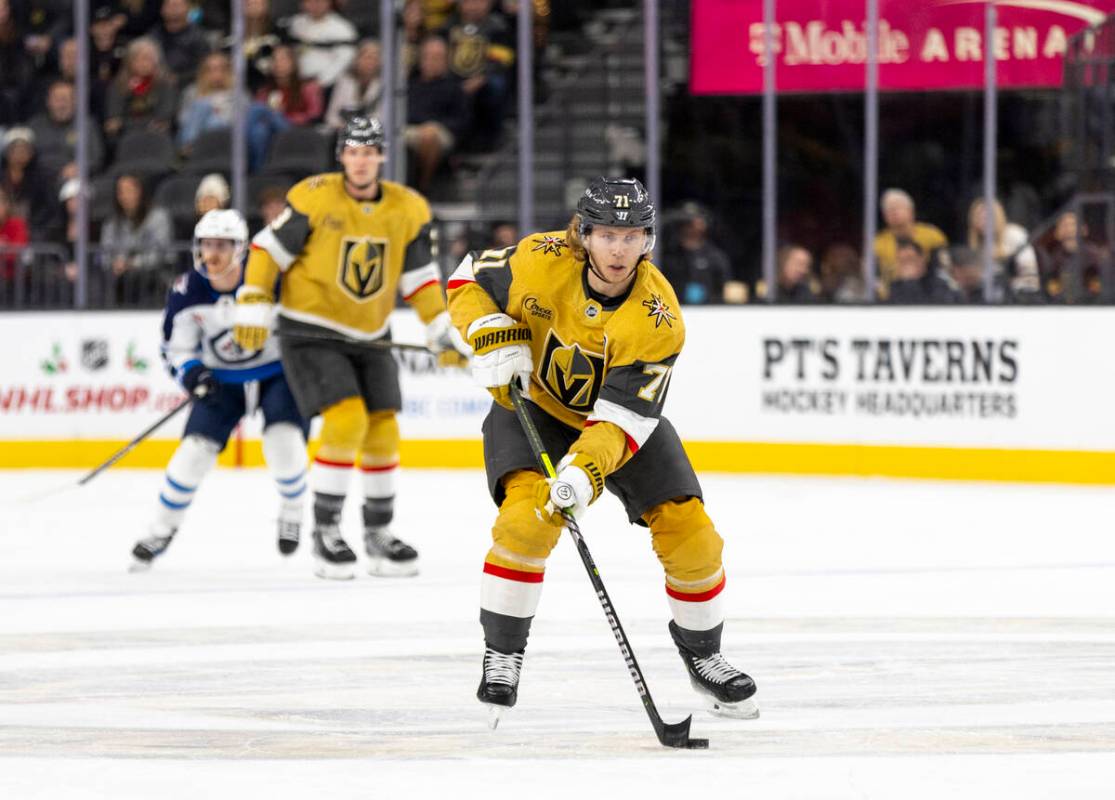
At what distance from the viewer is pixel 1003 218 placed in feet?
33.6

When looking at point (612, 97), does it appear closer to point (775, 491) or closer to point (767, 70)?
point (767, 70)

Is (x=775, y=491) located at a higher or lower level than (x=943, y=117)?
lower

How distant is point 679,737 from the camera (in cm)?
400

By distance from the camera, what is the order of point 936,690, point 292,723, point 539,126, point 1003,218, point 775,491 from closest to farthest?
point 292,723 → point 936,690 → point 775,491 → point 1003,218 → point 539,126

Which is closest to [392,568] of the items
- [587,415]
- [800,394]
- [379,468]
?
[379,468]

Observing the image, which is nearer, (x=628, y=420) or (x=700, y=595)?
(x=628, y=420)

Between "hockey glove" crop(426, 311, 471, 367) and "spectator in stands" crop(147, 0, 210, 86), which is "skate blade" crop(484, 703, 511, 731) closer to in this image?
"hockey glove" crop(426, 311, 471, 367)

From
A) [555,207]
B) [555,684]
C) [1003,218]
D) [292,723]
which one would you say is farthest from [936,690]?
[555,207]

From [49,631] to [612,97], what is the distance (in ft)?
23.6

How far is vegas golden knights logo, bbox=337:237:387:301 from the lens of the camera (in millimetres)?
6836

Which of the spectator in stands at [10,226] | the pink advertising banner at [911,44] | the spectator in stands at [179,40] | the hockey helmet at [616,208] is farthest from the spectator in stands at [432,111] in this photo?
the hockey helmet at [616,208]

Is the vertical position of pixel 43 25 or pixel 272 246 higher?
pixel 43 25

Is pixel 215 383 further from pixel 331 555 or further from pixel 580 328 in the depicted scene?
pixel 580 328

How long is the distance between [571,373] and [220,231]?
2.96 metres
